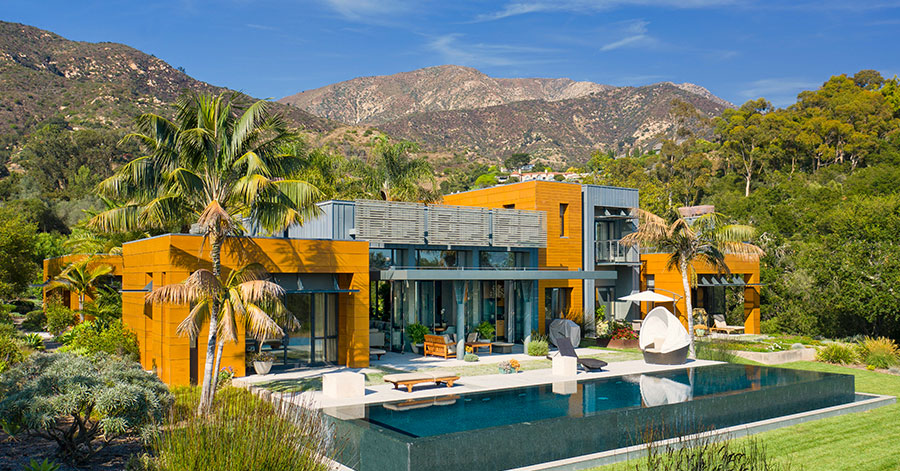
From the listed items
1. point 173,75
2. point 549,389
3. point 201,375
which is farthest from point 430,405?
point 173,75

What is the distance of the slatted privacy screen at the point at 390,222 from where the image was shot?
72.4 ft

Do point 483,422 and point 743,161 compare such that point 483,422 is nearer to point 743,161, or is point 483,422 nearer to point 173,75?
point 743,161

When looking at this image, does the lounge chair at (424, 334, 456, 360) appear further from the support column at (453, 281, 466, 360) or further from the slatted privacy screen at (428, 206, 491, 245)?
the slatted privacy screen at (428, 206, 491, 245)

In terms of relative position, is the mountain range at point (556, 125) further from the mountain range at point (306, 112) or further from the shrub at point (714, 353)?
the shrub at point (714, 353)

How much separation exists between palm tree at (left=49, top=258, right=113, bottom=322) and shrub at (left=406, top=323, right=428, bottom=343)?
14.2 meters

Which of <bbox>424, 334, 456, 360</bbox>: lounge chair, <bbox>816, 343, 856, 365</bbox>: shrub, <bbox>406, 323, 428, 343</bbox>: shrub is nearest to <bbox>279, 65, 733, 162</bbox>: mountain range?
<bbox>406, 323, 428, 343</bbox>: shrub

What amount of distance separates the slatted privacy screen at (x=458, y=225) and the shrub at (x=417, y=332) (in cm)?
297

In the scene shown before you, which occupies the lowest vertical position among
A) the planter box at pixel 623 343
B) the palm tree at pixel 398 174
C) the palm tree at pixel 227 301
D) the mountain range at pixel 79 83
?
the planter box at pixel 623 343

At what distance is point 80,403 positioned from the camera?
9789mm

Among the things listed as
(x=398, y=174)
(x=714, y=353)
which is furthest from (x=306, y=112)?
(x=714, y=353)

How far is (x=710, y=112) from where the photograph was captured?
158125mm

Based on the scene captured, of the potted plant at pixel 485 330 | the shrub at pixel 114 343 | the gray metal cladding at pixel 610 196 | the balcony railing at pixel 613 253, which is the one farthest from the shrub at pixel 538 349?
the shrub at pixel 114 343

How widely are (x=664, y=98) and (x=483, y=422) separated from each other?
530 ft

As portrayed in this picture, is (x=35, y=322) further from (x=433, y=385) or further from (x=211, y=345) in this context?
(x=433, y=385)
